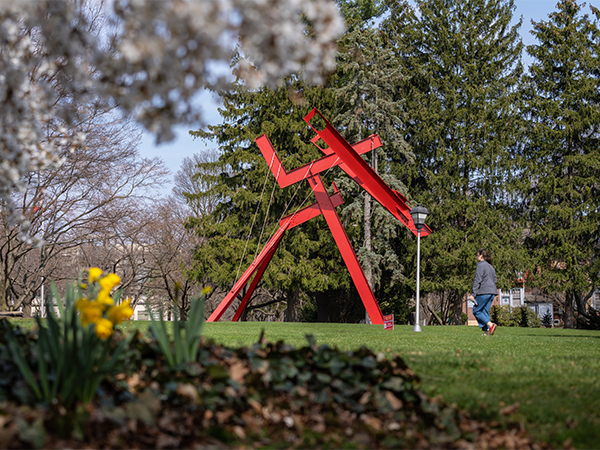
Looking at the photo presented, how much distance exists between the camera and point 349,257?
565 inches

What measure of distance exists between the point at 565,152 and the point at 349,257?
16.5 meters

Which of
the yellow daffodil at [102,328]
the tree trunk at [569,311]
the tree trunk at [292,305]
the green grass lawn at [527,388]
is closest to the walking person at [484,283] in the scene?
the green grass lawn at [527,388]

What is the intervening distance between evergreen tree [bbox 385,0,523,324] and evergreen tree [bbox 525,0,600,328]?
1.12 m

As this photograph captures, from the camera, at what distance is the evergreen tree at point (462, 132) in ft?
77.6

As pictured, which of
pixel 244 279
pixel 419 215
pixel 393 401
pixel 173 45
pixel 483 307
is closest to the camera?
pixel 173 45

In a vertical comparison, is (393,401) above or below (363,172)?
below

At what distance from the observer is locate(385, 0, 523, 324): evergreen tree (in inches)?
931

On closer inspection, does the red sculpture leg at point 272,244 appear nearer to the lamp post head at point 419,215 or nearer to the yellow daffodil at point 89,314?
the lamp post head at point 419,215

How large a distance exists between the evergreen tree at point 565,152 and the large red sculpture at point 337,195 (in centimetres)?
1323

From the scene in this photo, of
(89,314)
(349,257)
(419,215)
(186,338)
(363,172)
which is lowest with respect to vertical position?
(186,338)

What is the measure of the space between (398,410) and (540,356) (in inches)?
151

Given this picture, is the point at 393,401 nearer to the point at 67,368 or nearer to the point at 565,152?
the point at 67,368

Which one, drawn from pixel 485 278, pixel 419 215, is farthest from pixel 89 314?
pixel 419 215

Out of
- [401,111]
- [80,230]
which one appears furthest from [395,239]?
[80,230]
